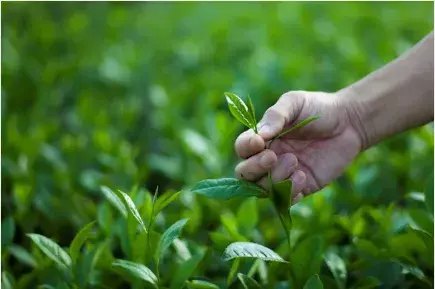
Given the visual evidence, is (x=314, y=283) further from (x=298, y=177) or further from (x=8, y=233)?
(x=8, y=233)

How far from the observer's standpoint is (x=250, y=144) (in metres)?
1.41

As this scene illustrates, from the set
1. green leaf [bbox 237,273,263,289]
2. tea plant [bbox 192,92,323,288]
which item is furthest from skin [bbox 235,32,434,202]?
green leaf [bbox 237,273,263,289]

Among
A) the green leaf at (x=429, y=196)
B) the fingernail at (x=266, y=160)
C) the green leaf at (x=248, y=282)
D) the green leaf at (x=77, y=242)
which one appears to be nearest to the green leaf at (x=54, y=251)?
the green leaf at (x=77, y=242)

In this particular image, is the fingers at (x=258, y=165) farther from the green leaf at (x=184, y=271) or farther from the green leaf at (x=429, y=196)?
the green leaf at (x=429, y=196)

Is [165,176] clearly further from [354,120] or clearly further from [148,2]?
[148,2]

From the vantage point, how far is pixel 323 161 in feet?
5.57

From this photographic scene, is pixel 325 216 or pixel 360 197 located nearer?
pixel 325 216

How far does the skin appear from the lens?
5.34ft

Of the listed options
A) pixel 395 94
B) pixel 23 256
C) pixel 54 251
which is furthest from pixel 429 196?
pixel 23 256

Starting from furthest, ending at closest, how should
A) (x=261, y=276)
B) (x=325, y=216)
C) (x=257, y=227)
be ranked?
1. (x=257, y=227)
2. (x=325, y=216)
3. (x=261, y=276)

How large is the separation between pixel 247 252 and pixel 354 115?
20.1 inches

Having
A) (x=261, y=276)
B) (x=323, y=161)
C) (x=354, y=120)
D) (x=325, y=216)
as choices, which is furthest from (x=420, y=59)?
(x=261, y=276)

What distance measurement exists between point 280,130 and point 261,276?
15.1 inches

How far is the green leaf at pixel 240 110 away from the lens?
143cm
